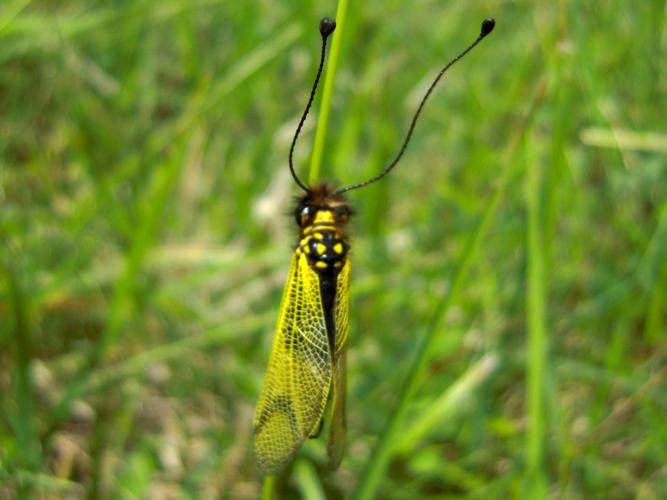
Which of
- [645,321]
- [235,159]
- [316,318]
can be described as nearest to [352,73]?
[235,159]

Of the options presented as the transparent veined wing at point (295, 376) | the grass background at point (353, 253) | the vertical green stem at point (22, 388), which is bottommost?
the transparent veined wing at point (295, 376)

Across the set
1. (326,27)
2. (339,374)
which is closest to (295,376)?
(339,374)

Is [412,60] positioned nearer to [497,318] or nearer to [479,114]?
[479,114]

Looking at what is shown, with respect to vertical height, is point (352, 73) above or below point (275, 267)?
above

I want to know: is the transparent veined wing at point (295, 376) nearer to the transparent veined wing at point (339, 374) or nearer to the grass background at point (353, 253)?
the transparent veined wing at point (339, 374)

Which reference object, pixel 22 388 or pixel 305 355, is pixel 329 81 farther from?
pixel 22 388

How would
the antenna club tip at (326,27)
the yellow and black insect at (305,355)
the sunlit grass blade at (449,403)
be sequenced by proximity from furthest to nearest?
1. the sunlit grass blade at (449,403)
2. the yellow and black insect at (305,355)
3. the antenna club tip at (326,27)

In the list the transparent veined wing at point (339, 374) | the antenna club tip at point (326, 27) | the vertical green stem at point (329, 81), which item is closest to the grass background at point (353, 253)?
the transparent veined wing at point (339, 374)

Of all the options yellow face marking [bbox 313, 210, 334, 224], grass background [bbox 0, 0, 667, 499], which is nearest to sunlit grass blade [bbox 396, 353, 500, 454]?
grass background [bbox 0, 0, 667, 499]
